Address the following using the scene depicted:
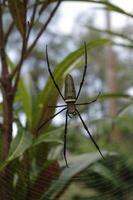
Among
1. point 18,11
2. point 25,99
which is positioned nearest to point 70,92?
point 18,11

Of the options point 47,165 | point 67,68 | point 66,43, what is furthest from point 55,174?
point 66,43

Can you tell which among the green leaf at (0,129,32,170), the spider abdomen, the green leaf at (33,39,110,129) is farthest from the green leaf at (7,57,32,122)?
the spider abdomen

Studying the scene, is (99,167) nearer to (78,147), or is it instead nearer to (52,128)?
(52,128)

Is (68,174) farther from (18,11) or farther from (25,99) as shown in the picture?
(18,11)

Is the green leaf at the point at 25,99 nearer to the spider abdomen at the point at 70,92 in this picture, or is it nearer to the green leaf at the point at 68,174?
the green leaf at the point at 68,174

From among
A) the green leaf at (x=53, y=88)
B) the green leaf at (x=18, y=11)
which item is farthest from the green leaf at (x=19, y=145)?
the green leaf at (x=18, y=11)

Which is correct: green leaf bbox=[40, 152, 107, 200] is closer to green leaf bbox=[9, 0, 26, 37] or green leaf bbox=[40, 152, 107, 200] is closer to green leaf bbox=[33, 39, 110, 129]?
green leaf bbox=[33, 39, 110, 129]

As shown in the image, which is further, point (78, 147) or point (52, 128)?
point (78, 147)

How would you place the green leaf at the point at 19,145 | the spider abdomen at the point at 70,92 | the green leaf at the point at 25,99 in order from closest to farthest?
the spider abdomen at the point at 70,92 < the green leaf at the point at 19,145 < the green leaf at the point at 25,99
